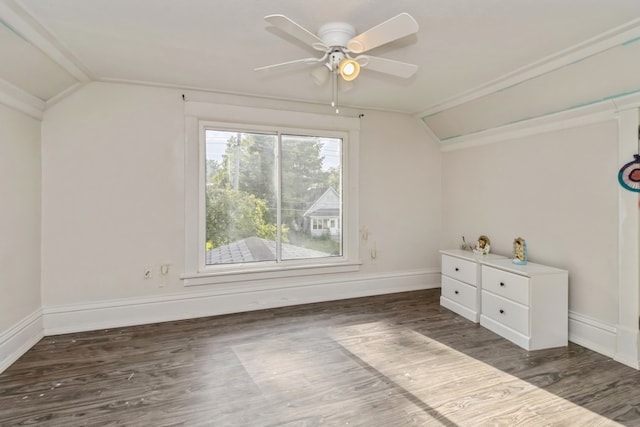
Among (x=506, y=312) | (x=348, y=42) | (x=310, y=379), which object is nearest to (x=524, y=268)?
(x=506, y=312)

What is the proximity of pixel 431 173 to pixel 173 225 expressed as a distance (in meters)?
3.39

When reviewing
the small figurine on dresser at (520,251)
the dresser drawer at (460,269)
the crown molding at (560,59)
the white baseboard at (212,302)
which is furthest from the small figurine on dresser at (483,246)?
the crown molding at (560,59)

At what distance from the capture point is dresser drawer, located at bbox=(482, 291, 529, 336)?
2736 millimetres

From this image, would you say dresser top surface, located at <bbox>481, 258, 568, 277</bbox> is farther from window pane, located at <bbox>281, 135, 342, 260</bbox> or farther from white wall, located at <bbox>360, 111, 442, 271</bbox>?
window pane, located at <bbox>281, 135, 342, 260</bbox>

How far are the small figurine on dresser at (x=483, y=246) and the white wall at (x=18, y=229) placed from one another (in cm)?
441

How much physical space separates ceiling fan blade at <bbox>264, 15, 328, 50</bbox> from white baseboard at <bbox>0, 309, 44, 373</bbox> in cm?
296

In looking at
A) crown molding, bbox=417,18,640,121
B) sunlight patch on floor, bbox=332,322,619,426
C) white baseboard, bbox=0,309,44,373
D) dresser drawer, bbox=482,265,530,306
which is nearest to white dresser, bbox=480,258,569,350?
dresser drawer, bbox=482,265,530,306

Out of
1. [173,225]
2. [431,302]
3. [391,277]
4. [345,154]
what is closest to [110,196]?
[173,225]

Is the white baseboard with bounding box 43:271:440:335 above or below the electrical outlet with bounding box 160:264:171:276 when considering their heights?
below

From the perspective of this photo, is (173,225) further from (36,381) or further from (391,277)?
(391,277)

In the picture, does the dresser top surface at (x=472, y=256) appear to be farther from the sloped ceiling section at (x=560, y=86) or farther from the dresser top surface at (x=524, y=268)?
the sloped ceiling section at (x=560, y=86)

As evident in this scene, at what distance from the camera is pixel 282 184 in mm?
3832

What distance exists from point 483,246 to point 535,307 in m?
1.06

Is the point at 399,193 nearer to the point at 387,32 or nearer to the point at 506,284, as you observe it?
the point at 506,284
